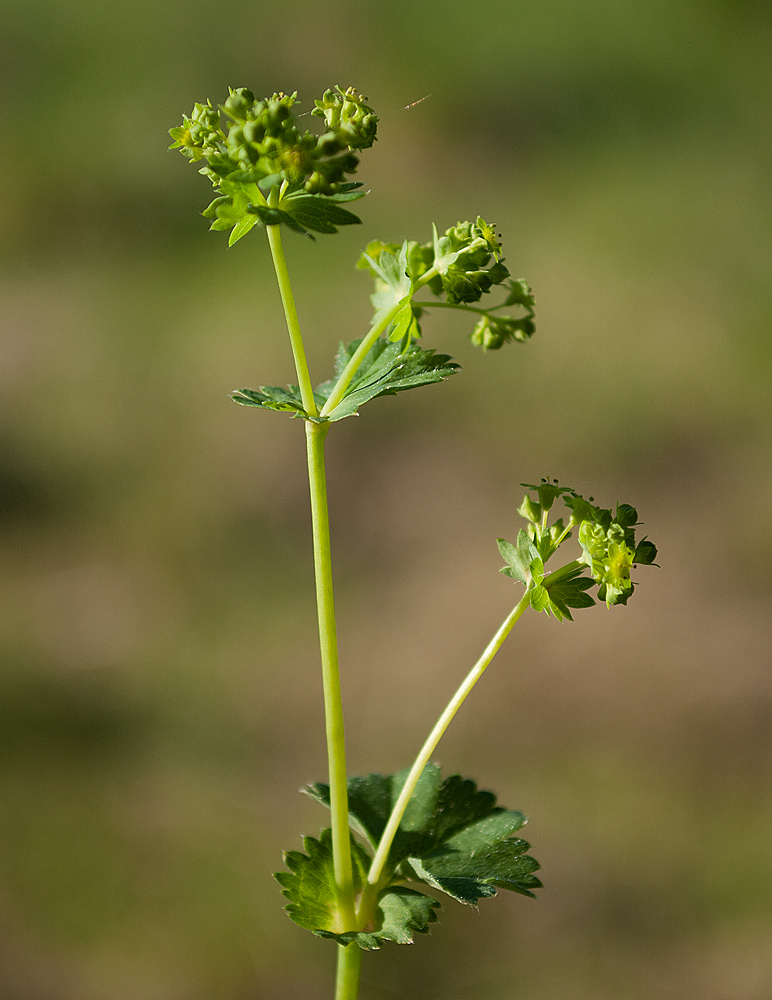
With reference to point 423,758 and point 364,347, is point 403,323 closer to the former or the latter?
point 364,347

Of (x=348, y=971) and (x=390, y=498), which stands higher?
(x=390, y=498)

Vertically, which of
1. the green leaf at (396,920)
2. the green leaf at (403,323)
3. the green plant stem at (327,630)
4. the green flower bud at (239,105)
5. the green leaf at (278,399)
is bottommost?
the green leaf at (396,920)

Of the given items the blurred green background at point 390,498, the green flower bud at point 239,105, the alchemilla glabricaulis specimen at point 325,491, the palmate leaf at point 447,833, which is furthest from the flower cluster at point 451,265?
the blurred green background at point 390,498

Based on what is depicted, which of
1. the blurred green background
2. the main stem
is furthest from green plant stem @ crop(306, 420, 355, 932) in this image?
the blurred green background

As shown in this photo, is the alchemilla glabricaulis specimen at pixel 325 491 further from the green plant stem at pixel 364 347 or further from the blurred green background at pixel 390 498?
the blurred green background at pixel 390 498

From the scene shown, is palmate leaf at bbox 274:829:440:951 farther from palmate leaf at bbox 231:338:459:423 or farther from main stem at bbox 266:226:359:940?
palmate leaf at bbox 231:338:459:423

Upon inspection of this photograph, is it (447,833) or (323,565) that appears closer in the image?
(323,565)

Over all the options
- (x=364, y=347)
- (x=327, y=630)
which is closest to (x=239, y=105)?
(x=364, y=347)

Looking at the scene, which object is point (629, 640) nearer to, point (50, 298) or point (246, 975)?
point (246, 975)
